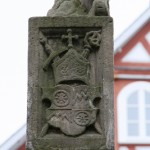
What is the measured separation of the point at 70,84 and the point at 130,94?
740cm

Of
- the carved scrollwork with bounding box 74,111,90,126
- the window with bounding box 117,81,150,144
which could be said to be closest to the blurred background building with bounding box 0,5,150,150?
the window with bounding box 117,81,150,144

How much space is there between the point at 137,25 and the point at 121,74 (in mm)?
875

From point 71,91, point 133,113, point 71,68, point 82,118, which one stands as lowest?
point 133,113

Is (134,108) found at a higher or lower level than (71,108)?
lower

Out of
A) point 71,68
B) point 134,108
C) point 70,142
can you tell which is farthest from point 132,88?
point 70,142

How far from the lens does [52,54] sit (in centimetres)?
363

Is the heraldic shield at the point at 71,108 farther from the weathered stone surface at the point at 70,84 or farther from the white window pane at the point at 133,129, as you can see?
the white window pane at the point at 133,129

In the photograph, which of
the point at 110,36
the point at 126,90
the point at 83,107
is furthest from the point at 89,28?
the point at 126,90

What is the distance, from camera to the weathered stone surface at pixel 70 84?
3512 mm

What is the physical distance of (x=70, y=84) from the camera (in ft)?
11.8

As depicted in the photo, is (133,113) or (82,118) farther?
(133,113)

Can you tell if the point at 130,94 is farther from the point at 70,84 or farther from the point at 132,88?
the point at 70,84

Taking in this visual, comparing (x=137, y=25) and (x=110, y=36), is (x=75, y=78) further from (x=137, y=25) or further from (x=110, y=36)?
(x=137, y=25)

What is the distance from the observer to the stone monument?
3512 mm
